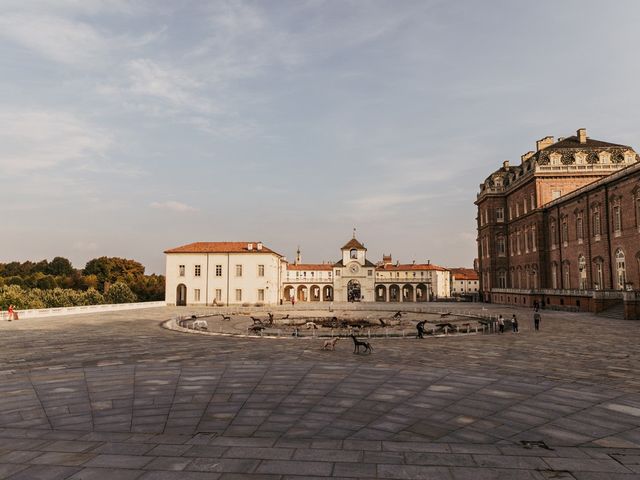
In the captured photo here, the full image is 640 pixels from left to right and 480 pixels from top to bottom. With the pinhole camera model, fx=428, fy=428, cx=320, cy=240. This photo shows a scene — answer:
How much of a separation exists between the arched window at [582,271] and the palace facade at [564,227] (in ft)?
0.35

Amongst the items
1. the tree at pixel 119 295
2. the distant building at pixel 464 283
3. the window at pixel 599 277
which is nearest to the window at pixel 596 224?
the window at pixel 599 277

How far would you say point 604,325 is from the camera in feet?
93.8

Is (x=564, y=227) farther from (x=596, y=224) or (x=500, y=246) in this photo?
(x=500, y=246)

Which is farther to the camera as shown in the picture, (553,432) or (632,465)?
(553,432)

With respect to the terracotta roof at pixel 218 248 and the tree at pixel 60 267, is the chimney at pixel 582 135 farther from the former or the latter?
the tree at pixel 60 267

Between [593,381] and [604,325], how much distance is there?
20.1 metres

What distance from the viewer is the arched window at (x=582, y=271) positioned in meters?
45.2

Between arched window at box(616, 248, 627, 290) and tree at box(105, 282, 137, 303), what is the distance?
60.5 m

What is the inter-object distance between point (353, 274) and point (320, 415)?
7714 cm

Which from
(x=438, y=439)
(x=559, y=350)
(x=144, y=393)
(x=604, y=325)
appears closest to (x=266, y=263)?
(x=604, y=325)

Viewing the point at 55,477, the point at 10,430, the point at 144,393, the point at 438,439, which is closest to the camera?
the point at 55,477

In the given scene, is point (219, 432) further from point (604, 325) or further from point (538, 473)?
point (604, 325)

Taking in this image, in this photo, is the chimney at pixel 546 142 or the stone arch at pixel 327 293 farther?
the stone arch at pixel 327 293

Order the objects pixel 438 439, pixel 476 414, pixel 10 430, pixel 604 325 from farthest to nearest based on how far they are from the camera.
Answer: pixel 604 325 → pixel 476 414 → pixel 10 430 → pixel 438 439
